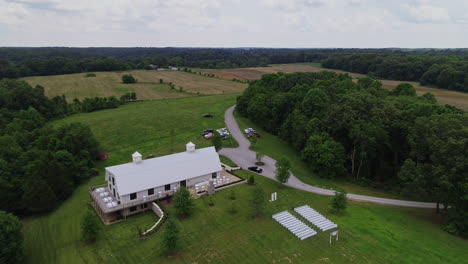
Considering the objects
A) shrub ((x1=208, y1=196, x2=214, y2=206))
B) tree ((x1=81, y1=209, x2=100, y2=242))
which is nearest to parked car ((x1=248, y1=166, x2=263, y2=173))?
shrub ((x1=208, y1=196, x2=214, y2=206))

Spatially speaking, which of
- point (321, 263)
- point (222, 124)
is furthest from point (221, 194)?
point (222, 124)

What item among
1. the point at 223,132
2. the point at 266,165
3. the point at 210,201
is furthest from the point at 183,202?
the point at 223,132

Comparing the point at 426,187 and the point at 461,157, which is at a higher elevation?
the point at 461,157

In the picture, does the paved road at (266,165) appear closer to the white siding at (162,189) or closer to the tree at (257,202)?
the white siding at (162,189)

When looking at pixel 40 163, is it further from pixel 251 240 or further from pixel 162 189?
pixel 251 240

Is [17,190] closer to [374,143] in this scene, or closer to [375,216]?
[375,216]
